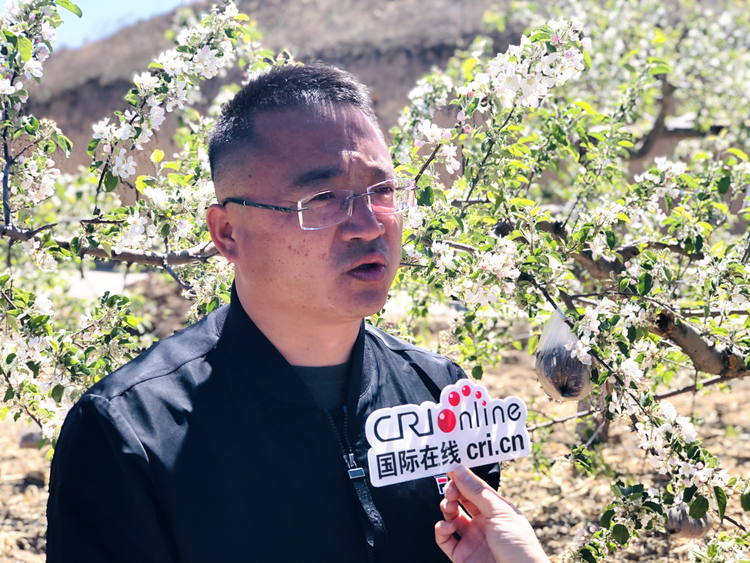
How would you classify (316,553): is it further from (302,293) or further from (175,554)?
(302,293)

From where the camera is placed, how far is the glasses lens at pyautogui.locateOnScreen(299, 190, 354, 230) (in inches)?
56.4

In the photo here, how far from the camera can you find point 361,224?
1436mm

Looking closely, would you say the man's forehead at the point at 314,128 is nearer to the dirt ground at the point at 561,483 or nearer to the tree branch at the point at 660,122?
the dirt ground at the point at 561,483

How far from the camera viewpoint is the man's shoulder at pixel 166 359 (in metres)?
1.34

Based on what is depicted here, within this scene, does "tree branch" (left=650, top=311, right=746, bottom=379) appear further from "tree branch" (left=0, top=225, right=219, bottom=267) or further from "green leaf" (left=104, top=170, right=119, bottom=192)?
"green leaf" (left=104, top=170, right=119, bottom=192)

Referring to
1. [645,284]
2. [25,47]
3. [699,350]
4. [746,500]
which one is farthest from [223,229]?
[699,350]

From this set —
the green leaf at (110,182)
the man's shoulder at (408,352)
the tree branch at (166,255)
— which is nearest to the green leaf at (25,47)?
the green leaf at (110,182)

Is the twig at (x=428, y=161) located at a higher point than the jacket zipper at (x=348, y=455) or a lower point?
higher

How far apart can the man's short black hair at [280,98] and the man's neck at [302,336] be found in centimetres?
35

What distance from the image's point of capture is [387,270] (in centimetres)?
146

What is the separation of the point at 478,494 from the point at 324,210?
0.62 metres

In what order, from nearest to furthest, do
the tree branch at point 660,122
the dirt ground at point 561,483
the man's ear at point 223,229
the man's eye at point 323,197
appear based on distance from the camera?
the man's eye at point 323,197, the man's ear at point 223,229, the dirt ground at point 561,483, the tree branch at point 660,122

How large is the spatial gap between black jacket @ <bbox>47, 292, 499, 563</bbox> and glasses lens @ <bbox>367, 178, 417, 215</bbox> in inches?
11.9

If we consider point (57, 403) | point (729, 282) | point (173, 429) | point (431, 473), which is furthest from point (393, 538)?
point (729, 282)
